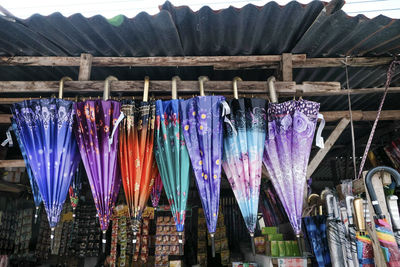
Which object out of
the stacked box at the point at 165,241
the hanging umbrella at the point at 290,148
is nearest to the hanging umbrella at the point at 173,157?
the hanging umbrella at the point at 290,148

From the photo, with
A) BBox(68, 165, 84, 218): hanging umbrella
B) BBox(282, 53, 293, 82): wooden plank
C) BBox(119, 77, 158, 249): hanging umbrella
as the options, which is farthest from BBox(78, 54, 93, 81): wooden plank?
BBox(282, 53, 293, 82): wooden plank

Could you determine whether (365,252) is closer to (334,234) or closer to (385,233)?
(385,233)

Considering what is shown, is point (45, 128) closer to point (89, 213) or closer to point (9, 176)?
→ point (9, 176)

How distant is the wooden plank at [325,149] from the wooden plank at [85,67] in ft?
9.39

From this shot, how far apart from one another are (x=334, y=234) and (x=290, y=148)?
87 cm

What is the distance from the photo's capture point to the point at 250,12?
104 inches

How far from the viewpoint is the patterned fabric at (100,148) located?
8.70 feet

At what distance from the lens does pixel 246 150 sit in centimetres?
268

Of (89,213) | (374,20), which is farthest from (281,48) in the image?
(89,213)

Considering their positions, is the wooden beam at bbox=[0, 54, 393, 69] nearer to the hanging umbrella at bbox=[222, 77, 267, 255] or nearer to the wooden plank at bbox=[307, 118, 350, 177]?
the hanging umbrella at bbox=[222, 77, 267, 255]

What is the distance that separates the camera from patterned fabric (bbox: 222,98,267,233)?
2.58 meters

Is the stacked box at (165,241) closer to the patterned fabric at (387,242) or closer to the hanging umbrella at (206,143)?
the hanging umbrella at (206,143)

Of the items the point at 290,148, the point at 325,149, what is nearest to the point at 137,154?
→ the point at 290,148

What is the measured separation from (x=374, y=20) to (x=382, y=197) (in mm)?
1730
